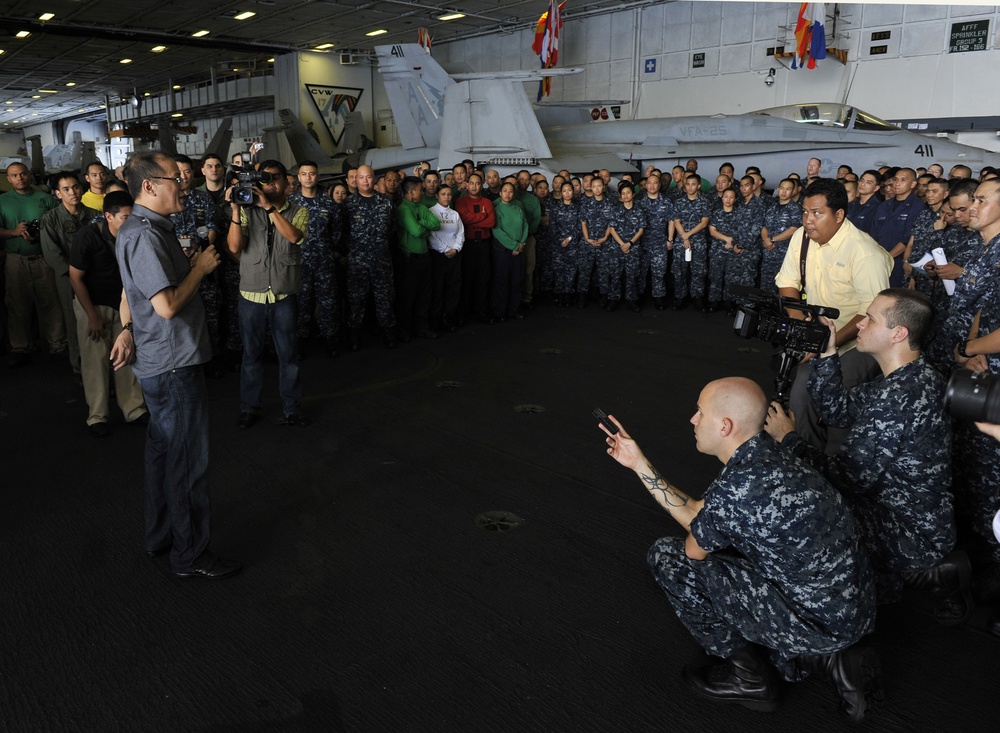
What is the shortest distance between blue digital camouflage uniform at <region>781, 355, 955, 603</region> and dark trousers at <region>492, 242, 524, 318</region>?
5146 millimetres

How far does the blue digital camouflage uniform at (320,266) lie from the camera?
5492 mm

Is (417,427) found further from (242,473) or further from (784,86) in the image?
(784,86)

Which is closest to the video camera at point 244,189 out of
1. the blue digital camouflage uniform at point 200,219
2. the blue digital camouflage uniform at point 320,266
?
the blue digital camouflage uniform at point 200,219

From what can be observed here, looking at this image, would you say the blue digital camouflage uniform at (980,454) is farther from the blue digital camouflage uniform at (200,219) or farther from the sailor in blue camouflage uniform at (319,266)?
the sailor in blue camouflage uniform at (319,266)

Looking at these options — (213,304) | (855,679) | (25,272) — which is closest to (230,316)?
(213,304)

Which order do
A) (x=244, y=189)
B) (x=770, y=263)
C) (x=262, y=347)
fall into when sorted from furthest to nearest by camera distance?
1. (x=770, y=263)
2. (x=262, y=347)
3. (x=244, y=189)

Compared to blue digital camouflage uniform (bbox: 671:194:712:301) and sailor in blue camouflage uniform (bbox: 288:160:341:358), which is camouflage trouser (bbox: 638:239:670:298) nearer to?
blue digital camouflage uniform (bbox: 671:194:712:301)

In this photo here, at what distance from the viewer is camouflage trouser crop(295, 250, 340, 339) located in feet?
18.4

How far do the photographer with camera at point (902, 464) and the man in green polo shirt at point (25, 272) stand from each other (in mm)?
A: 5518

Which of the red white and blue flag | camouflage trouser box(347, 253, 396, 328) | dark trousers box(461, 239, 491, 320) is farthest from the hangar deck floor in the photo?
the red white and blue flag

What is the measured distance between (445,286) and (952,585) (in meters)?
5.07

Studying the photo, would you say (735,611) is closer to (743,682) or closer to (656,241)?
(743,682)

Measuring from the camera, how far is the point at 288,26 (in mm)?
18328

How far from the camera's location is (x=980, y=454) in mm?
2582
